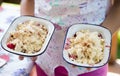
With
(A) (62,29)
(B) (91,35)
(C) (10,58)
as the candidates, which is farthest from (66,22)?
(C) (10,58)

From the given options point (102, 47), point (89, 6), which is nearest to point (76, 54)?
point (102, 47)

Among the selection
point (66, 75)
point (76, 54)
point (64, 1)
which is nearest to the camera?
point (76, 54)

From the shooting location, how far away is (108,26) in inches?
35.2

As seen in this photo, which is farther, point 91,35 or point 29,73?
point 29,73

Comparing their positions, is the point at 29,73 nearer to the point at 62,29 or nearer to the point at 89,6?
the point at 62,29

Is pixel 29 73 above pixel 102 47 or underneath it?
underneath

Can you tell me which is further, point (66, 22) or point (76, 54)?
point (66, 22)

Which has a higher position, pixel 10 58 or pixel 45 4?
pixel 45 4

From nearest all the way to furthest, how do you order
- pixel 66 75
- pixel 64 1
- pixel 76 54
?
pixel 76 54
pixel 64 1
pixel 66 75

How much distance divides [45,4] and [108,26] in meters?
0.23

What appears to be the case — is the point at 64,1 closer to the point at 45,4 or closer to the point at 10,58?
the point at 45,4

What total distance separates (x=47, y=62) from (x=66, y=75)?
0.29ft

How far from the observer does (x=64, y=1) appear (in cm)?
85

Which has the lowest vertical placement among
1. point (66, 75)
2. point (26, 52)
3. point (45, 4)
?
point (66, 75)
